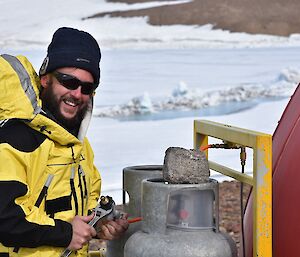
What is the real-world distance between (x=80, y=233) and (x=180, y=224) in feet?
1.23

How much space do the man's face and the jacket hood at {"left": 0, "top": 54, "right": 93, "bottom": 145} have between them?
5 cm

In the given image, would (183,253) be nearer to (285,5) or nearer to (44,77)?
(44,77)

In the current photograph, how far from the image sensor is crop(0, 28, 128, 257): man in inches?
99.5

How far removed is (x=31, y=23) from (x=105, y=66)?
763 mm

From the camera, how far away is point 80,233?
8.71 ft

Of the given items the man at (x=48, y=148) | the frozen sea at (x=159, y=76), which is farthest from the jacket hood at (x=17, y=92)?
the frozen sea at (x=159, y=76)

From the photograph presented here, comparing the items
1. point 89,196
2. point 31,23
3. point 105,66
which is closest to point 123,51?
point 105,66

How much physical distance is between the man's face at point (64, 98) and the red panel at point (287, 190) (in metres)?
0.63

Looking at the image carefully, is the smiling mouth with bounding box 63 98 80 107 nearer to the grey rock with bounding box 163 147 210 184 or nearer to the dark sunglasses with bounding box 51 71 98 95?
the dark sunglasses with bounding box 51 71 98 95

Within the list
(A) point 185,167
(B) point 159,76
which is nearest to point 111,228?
(A) point 185,167

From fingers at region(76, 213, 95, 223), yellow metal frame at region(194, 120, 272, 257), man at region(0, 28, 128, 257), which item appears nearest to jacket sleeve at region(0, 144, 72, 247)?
man at region(0, 28, 128, 257)

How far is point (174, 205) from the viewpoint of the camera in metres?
2.45

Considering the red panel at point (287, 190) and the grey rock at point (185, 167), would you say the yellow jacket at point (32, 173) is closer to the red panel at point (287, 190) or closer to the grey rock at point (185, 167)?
the grey rock at point (185, 167)

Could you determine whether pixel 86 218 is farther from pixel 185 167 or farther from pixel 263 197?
pixel 263 197
